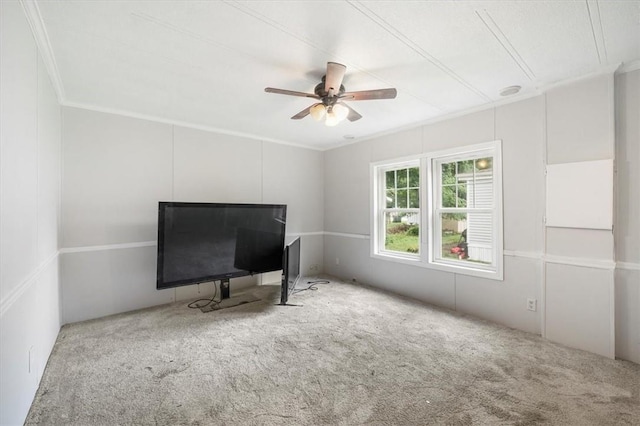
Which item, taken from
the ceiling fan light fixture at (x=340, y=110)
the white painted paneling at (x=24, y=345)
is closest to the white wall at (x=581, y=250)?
the ceiling fan light fixture at (x=340, y=110)

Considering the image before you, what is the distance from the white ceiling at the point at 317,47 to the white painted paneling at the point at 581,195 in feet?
2.85

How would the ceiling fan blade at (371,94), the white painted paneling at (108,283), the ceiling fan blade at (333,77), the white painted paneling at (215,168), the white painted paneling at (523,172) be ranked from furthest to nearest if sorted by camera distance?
the white painted paneling at (215,168) < the white painted paneling at (108,283) < the white painted paneling at (523,172) < the ceiling fan blade at (371,94) < the ceiling fan blade at (333,77)

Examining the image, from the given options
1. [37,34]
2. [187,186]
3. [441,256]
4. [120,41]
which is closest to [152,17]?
[120,41]

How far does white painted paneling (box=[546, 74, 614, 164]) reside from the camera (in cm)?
245

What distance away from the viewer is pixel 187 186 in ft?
12.9

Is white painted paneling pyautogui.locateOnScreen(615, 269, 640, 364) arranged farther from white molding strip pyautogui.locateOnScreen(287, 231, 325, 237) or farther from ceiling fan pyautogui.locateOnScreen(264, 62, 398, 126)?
white molding strip pyautogui.locateOnScreen(287, 231, 325, 237)

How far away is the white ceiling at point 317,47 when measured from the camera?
170 cm

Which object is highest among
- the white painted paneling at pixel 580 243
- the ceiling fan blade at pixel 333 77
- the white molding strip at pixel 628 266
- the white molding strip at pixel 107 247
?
the ceiling fan blade at pixel 333 77

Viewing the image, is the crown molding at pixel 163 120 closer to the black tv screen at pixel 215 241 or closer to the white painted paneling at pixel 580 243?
A: the black tv screen at pixel 215 241

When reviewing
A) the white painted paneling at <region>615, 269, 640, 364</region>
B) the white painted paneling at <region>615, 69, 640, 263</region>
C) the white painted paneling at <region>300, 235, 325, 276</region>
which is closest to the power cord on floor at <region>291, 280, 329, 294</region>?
the white painted paneling at <region>300, 235, 325, 276</region>

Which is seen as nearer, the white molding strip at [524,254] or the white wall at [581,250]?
the white wall at [581,250]

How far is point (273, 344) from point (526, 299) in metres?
2.72

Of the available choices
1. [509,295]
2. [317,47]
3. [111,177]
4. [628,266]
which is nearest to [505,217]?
[509,295]

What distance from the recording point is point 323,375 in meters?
2.16
